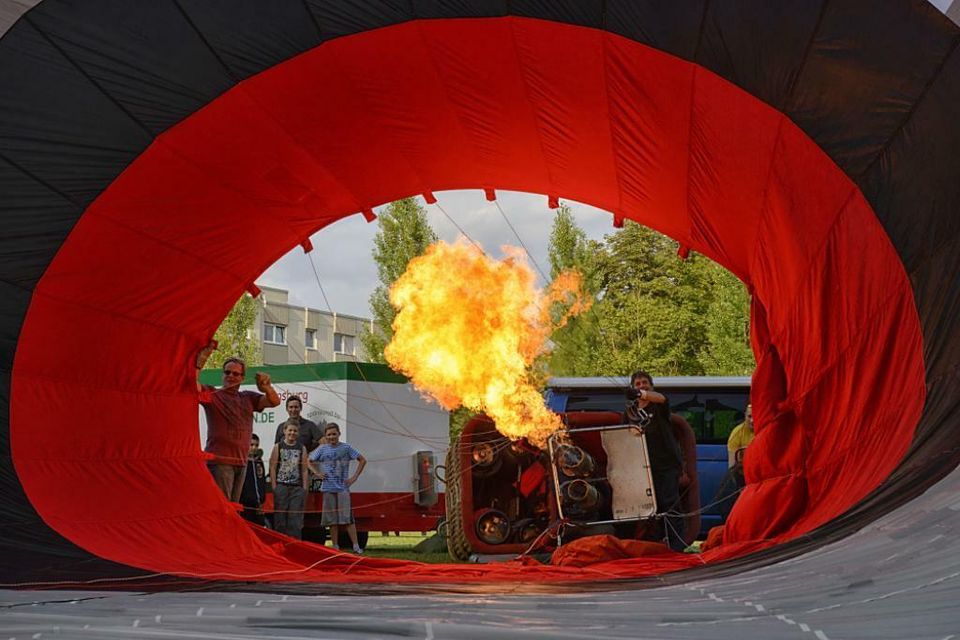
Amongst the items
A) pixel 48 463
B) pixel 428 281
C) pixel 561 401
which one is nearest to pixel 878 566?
pixel 48 463

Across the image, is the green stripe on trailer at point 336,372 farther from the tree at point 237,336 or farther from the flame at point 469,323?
the tree at point 237,336

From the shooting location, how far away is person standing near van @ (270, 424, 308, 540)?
31.6ft

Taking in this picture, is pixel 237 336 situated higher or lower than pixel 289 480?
higher

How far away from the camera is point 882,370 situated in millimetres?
5160

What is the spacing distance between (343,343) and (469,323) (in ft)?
132

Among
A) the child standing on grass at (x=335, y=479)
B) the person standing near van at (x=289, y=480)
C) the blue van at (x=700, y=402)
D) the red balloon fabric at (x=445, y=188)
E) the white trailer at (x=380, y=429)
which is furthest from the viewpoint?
the white trailer at (x=380, y=429)

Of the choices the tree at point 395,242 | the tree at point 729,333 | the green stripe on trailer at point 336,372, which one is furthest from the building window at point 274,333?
the green stripe on trailer at point 336,372

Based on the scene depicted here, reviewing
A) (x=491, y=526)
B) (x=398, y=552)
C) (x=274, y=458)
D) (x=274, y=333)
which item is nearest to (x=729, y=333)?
(x=398, y=552)

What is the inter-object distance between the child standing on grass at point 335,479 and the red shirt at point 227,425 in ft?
6.72

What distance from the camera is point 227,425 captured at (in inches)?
311

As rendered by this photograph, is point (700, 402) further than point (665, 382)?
No

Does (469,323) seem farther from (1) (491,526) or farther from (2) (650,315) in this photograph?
(2) (650,315)

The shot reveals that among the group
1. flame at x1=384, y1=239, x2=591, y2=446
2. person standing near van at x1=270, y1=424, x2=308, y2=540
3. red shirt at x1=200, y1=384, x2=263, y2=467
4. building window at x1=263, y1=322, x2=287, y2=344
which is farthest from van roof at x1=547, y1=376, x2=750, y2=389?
building window at x1=263, y1=322, x2=287, y2=344

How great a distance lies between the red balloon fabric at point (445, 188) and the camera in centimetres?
527
